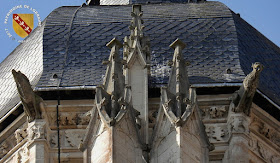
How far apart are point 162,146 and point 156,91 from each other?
2.24 metres

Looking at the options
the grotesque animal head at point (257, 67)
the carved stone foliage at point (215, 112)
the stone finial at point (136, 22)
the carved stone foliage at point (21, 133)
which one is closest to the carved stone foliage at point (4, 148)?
the carved stone foliage at point (21, 133)

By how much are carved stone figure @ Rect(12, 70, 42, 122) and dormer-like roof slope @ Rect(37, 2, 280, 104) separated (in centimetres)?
93

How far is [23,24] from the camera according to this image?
36.5 meters

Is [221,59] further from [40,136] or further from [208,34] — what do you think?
[40,136]

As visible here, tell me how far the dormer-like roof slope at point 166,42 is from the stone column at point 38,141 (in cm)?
95

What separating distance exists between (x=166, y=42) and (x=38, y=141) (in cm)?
335

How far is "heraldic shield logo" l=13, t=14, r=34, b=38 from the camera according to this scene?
36000mm

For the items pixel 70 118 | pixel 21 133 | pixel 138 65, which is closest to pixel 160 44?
pixel 138 65

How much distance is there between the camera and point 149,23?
1350 inches

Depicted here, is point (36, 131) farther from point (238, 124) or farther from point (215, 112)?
point (238, 124)

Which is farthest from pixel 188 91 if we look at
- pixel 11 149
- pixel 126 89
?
Result: pixel 11 149

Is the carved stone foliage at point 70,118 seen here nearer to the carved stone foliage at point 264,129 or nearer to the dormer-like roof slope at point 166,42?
the dormer-like roof slope at point 166,42

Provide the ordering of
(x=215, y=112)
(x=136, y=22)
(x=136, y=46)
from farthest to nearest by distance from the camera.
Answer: (x=136, y=22) → (x=136, y=46) → (x=215, y=112)

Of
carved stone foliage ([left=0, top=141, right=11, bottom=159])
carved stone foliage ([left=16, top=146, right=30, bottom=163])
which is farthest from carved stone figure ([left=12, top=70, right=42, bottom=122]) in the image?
carved stone foliage ([left=0, top=141, right=11, bottom=159])
